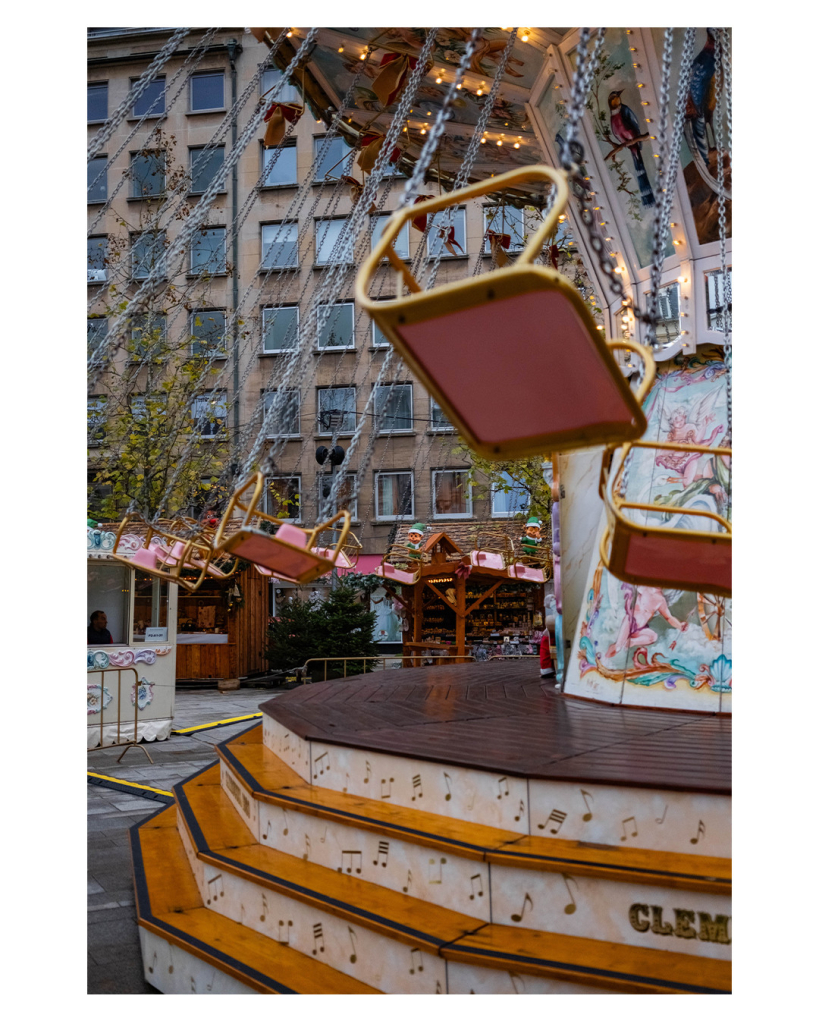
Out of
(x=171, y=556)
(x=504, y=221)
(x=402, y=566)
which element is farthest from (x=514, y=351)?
(x=402, y=566)

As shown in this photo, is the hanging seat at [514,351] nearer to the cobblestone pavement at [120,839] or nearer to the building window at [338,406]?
the cobblestone pavement at [120,839]

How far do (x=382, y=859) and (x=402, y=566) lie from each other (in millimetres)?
13041

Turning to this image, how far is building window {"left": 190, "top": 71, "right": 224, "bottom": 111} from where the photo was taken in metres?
21.8

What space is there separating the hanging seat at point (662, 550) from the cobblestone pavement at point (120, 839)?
3166 mm

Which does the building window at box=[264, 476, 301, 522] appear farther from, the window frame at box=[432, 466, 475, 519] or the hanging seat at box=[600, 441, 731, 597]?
the hanging seat at box=[600, 441, 731, 597]

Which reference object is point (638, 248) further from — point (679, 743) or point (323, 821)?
point (323, 821)

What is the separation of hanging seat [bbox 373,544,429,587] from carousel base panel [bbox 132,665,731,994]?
Result: 36.6 feet

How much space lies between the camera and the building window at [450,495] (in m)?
23.4

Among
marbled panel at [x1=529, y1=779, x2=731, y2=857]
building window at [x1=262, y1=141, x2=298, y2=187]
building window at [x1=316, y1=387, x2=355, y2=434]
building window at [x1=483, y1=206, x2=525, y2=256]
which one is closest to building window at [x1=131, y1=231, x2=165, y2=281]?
building window at [x1=483, y1=206, x2=525, y2=256]

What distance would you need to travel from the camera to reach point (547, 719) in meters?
5.24

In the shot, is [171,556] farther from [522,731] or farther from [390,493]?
[390,493]
